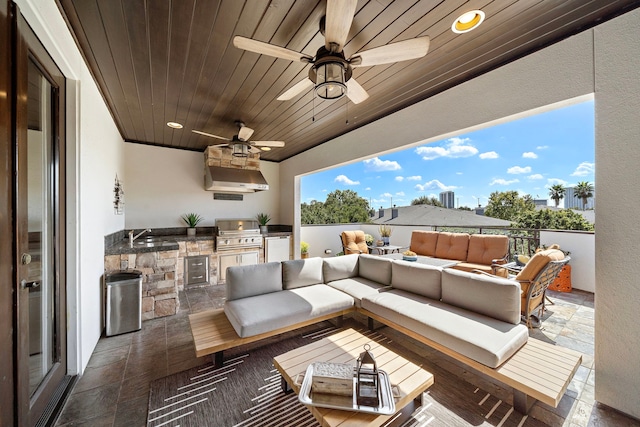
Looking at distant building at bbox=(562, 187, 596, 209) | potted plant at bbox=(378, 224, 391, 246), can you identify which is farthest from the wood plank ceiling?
distant building at bbox=(562, 187, 596, 209)

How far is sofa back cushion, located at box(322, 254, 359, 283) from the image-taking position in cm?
341

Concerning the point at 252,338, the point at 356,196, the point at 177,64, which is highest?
the point at 177,64

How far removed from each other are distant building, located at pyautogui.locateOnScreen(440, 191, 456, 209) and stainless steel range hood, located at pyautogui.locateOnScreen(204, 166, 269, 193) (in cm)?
584

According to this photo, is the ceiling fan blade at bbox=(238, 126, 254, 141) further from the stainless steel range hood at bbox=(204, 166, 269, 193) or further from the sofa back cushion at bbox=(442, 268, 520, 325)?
the sofa back cushion at bbox=(442, 268, 520, 325)

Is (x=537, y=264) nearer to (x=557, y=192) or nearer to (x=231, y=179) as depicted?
(x=557, y=192)

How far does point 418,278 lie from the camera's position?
284 cm

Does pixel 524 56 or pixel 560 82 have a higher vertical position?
pixel 524 56

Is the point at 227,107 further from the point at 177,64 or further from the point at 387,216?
the point at 387,216

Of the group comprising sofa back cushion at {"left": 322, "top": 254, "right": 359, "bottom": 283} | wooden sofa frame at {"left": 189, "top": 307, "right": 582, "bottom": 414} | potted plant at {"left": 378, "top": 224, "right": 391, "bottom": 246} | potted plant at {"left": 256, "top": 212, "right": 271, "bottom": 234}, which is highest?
potted plant at {"left": 256, "top": 212, "right": 271, "bottom": 234}

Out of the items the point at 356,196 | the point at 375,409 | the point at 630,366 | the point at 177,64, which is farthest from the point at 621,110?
the point at 356,196

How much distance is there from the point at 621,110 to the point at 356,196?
7.66 meters

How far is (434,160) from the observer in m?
8.29

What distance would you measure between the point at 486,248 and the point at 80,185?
18.3 ft

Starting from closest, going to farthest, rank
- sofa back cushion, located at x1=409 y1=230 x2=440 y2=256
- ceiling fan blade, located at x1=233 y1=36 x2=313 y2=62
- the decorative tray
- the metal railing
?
the decorative tray → ceiling fan blade, located at x1=233 y1=36 x2=313 y2=62 → the metal railing → sofa back cushion, located at x1=409 y1=230 x2=440 y2=256
